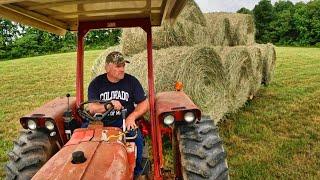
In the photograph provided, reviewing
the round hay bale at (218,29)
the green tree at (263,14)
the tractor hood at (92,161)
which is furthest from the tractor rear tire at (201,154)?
the green tree at (263,14)

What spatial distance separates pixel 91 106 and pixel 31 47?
35.8 m

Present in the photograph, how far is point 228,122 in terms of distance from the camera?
26.8 ft

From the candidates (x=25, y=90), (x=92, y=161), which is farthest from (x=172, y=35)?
(x=25, y=90)

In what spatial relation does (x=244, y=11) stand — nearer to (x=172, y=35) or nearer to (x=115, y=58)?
(x=172, y=35)

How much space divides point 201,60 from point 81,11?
10.3 feet

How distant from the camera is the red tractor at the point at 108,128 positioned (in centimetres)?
376

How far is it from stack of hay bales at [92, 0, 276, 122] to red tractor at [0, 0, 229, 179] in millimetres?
1212

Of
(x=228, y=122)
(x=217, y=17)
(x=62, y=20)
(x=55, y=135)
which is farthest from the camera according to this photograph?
(x=217, y=17)

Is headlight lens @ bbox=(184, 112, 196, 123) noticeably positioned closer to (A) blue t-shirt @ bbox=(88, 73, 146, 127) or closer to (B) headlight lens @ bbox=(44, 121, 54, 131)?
(A) blue t-shirt @ bbox=(88, 73, 146, 127)

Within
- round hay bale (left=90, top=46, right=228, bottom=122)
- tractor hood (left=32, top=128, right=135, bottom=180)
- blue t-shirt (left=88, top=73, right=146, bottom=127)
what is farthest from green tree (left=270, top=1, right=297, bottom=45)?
tractor hood (left=32, top=128, right=135, bottom=180)

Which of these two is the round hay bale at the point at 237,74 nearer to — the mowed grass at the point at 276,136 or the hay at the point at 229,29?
the mowed grass at the point at 276,136

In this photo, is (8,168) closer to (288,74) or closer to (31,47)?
(288,74)

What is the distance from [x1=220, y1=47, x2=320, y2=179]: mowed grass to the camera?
574cm

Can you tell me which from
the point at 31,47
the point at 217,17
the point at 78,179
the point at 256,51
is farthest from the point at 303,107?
the point at 31,47
